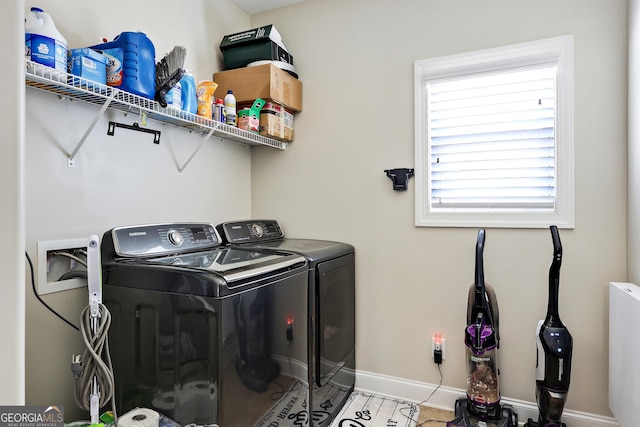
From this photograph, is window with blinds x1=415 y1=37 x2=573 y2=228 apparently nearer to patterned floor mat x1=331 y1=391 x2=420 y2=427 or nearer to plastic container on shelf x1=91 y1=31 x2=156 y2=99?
patterned floor mat x1=331 y1=391 x2=420 y2=427

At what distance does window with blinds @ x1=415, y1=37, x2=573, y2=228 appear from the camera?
2029 millimetres

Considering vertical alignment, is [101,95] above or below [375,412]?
above

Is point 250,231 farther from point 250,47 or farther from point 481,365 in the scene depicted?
point 481,365

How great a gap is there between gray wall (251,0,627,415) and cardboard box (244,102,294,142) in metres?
0.12

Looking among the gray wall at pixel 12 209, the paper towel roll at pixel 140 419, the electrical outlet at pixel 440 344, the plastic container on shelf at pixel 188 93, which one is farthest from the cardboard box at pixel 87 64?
the electrical outlet at pixel 440 344

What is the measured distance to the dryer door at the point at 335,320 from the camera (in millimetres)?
1999

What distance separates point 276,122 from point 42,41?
1.35 metres

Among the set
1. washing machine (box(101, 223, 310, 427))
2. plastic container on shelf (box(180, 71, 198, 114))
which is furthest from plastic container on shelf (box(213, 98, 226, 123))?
washing machine (box(101, 223, 310, 427))

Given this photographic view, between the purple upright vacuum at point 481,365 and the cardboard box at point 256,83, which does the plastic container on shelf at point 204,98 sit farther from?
the purple upright vacuum at point 481,365

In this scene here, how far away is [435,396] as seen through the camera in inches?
91.0

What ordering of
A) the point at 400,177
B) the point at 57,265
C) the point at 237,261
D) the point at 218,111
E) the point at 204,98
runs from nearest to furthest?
the point at 57,265, the point at 237,261, the point at 204,98, the point at 218,111, the point at 400,177

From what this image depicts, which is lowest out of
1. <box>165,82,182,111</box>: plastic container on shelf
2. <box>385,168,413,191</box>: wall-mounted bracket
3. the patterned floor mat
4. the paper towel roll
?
the patterned floor mat

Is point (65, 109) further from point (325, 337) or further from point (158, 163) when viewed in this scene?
point (325, 337)

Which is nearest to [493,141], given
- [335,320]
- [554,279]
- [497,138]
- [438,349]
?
[497,138]
